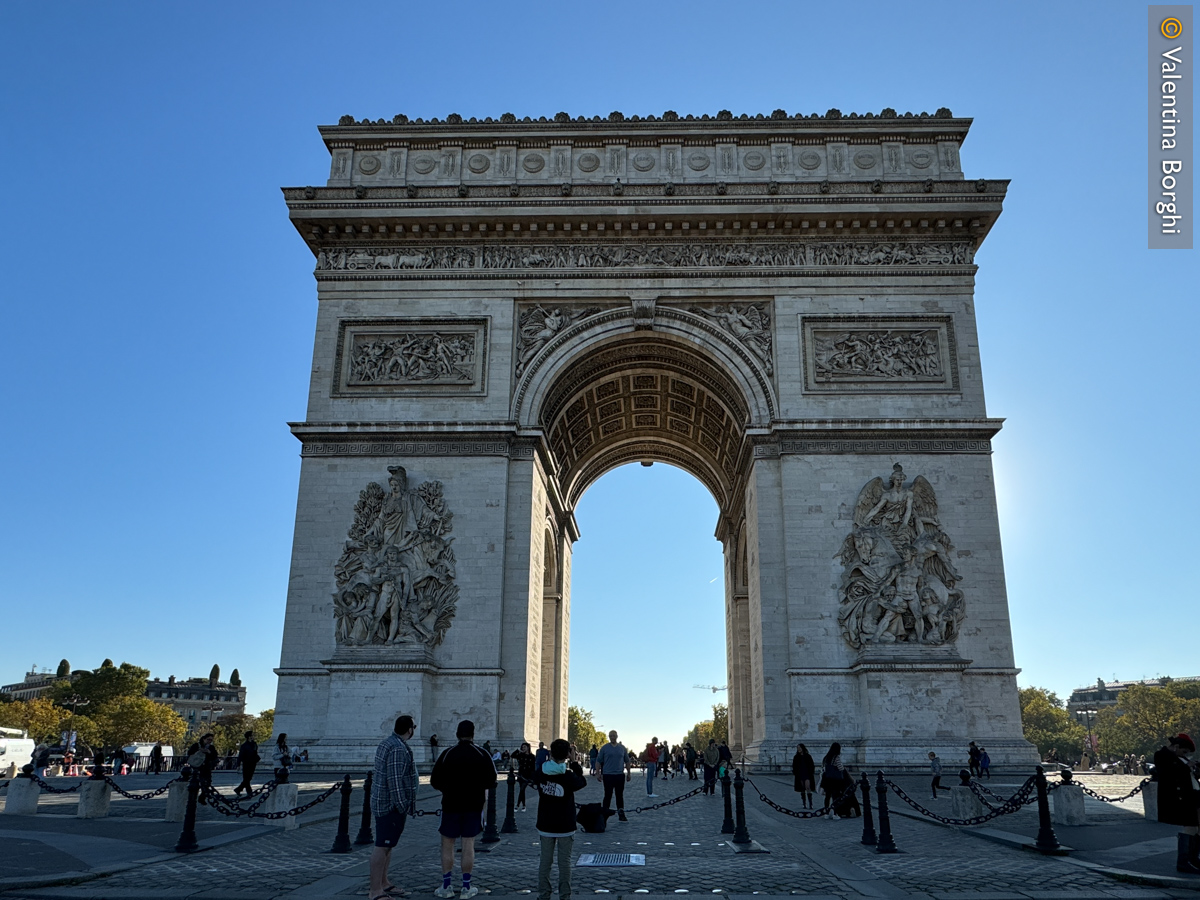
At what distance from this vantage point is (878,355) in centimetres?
2744

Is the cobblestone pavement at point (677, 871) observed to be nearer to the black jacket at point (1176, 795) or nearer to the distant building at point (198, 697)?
the black jacket at point (1176, 795)

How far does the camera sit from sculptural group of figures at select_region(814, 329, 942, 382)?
89.4 ft

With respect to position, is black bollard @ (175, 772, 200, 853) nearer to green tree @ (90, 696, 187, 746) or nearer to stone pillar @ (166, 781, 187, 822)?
stone pillar @ (166, 781, 187, 822)

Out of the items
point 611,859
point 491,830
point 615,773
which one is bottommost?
point 611,859

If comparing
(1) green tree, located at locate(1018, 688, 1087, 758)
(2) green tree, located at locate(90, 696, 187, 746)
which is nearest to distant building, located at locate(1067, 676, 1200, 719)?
(1) green tree, located at locate(1018, 688, 1087, 758)

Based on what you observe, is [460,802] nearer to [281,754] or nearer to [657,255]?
[281,754]

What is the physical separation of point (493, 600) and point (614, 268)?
11.0m

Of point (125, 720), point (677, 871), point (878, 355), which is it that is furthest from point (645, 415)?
point (125, 720)

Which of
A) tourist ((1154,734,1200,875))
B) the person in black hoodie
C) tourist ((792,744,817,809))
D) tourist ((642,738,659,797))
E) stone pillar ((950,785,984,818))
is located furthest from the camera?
tourist ((642,738,659,797))

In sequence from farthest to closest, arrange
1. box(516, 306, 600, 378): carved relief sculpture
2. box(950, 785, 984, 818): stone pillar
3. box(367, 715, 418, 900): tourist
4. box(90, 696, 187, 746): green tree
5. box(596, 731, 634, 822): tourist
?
box(90, 696, 187, 746): green tree → box(516, 306, 600, 378): carved relief sculpture → box(596, 731, 634, 822): tourist → box(950, 785, 984, 818): stone pillar → box(367, 715, 418, 900): tourist

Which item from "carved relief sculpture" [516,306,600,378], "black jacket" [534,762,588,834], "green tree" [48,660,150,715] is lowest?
"black jacket" [534,762,588,834]

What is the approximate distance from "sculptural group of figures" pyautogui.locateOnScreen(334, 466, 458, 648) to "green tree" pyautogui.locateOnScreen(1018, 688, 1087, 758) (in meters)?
106

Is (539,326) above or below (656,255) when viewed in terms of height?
below

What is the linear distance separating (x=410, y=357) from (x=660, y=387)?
9.18 metres
